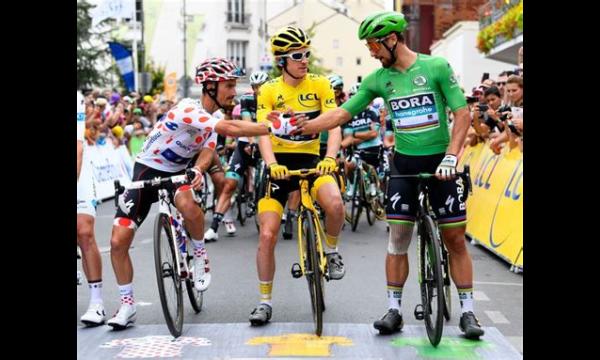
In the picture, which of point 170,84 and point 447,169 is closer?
point 447,169

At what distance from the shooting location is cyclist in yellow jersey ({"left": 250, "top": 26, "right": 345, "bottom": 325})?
672 centimetres

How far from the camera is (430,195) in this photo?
20.4ft

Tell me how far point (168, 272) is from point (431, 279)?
1831 mm

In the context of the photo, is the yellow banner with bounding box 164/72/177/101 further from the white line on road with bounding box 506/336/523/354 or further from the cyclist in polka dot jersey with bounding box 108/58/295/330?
the white line on road with bounding box 506/336/523/354

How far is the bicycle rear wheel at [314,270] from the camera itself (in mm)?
6285

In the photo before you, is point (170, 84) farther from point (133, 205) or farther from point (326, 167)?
point (326, 167)

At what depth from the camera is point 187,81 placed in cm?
6762

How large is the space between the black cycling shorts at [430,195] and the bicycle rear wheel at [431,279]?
14 cm

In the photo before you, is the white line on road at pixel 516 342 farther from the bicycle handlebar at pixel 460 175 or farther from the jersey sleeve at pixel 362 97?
the jersey sleeve at pixel 362 97

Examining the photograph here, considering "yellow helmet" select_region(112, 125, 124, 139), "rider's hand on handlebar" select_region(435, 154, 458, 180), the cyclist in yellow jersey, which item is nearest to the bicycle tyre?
the cyclist in yellow jersey

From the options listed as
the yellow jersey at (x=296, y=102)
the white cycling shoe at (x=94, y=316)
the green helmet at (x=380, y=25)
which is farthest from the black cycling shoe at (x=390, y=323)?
the white cycling shoe at (x=94, y=316)

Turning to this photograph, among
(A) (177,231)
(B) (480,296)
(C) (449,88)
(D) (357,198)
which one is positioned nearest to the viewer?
(C) (449,88)

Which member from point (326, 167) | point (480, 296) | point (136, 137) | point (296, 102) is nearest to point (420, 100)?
point (326, 167)
